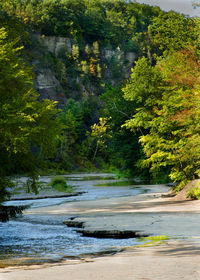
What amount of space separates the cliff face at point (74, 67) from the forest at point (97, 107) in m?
0.29

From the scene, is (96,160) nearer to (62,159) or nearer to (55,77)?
(62,159)

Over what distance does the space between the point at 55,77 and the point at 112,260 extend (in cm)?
9273

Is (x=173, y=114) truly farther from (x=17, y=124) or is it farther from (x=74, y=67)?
(x=74, y=67)

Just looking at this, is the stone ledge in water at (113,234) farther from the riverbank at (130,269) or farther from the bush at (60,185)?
the bush at (60,185)

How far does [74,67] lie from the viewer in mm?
107438

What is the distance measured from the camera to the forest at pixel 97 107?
1393 centimetres

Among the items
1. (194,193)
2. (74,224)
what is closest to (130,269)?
(74,224)

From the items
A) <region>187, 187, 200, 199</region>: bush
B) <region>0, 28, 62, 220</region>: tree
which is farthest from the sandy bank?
<region>187, 187, 200, 199</region>: bush

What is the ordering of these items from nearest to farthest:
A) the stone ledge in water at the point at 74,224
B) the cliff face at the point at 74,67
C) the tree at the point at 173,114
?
the stone ledge in water at the point at 74,224
the tree at the point at 173,114
the cliff face at the point at 74,67

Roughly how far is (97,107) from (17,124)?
8312cm

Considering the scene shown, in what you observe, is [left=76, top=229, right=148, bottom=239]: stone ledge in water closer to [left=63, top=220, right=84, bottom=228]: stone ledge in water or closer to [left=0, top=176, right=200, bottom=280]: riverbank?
[left=0, top=176, right=200, bottom=280]: riverbank

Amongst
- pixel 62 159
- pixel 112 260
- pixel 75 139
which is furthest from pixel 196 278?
pixel 75 139

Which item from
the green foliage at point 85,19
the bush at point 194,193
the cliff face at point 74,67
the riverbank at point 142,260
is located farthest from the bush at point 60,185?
the green foliage at point 85,19

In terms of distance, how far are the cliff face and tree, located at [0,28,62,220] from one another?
Result: 7348cm
